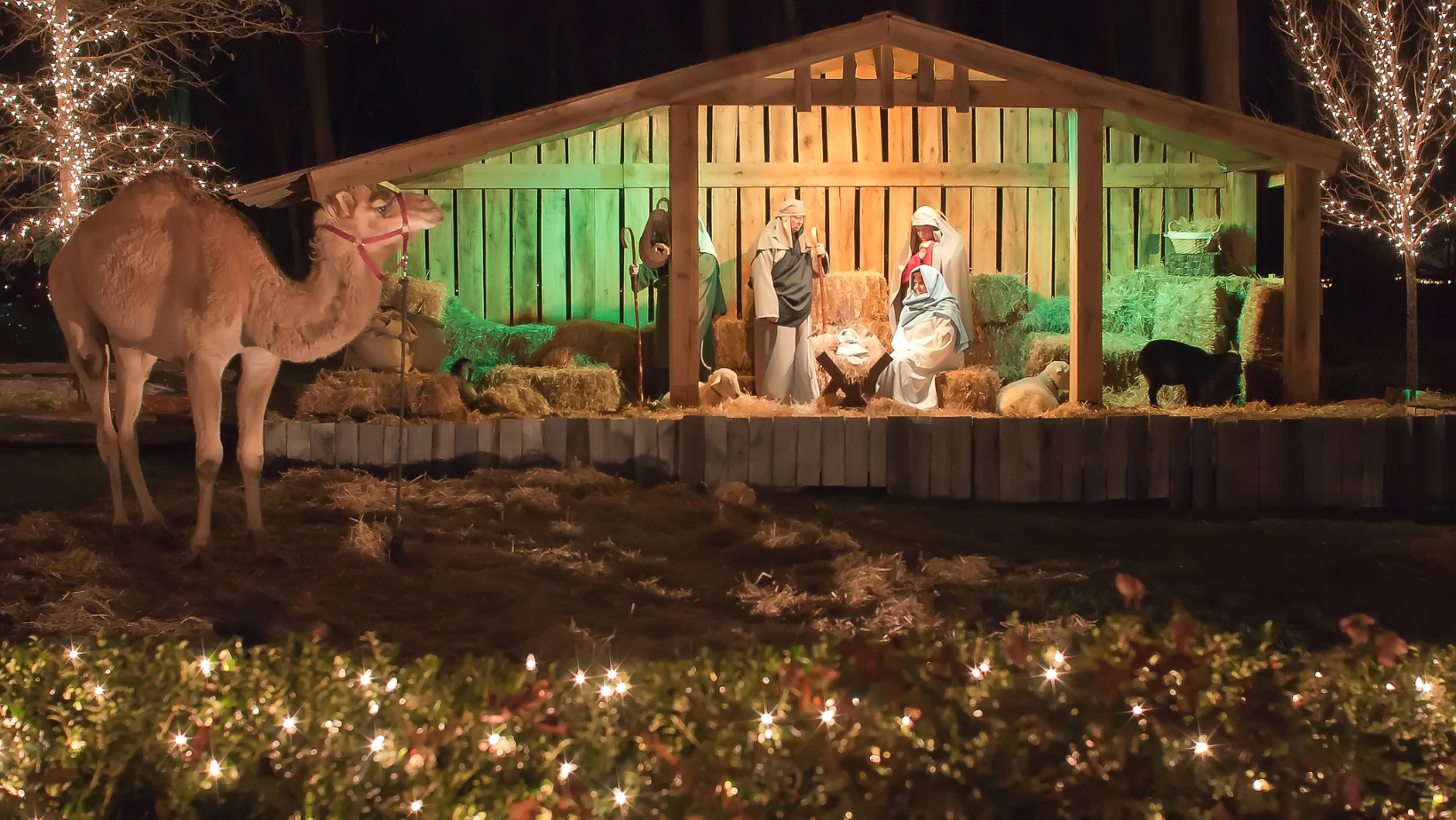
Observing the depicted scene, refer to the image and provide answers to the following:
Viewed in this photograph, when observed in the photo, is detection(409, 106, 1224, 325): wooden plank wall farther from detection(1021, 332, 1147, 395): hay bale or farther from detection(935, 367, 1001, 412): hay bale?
detection(935, 367, 1001, 412): hay bale

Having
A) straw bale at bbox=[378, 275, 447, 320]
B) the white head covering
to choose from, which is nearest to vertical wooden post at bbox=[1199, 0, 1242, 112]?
the white head covering

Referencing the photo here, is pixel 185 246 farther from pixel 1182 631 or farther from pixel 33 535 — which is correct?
pixel 1182 631

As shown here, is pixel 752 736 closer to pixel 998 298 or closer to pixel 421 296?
pixel 421 296

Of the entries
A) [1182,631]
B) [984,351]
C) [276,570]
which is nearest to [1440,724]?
[1182,631]

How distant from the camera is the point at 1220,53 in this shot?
18984 mm

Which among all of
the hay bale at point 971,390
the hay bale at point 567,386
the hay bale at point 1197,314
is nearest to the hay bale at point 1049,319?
the hay bale at point 1197,314

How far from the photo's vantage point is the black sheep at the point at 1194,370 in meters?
12.3

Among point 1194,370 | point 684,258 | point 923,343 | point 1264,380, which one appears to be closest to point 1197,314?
point 1264,380

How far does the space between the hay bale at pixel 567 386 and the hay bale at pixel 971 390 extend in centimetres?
325

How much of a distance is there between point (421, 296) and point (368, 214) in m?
6.50

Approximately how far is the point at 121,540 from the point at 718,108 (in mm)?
9020

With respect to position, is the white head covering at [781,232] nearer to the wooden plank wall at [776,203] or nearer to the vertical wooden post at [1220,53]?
the wooden plank wall at [776,203]

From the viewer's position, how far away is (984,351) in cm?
1475

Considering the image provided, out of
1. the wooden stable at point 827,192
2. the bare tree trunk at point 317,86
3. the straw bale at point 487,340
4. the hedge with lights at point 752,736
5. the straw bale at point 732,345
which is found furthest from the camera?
the bare tree trunk at point 317,86
